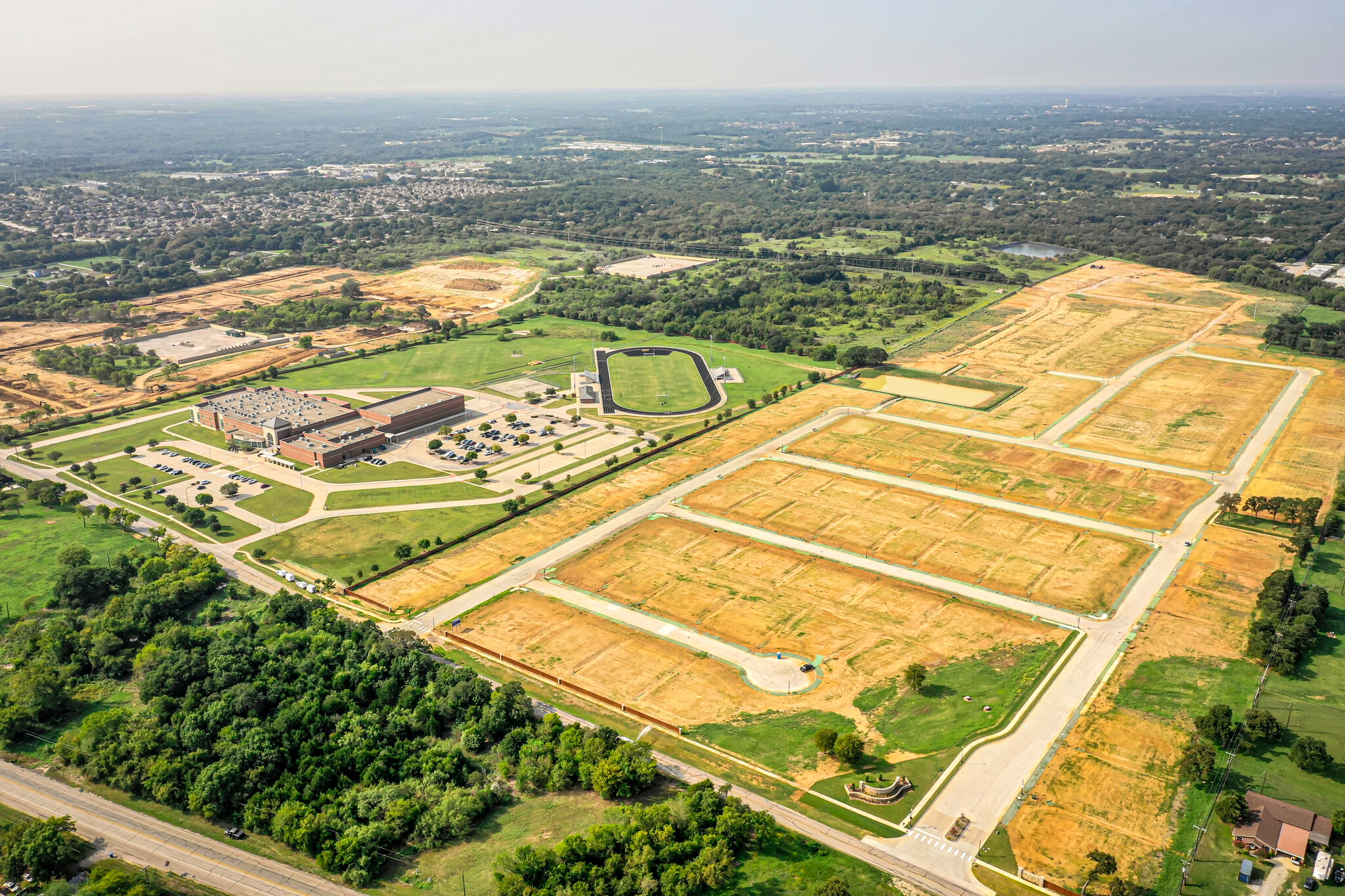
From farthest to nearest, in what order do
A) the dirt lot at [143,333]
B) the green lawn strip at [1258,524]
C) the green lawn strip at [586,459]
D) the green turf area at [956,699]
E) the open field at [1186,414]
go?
the dirt lot at [143,333] < the open field at [1186,414] < the green lawn strip at [586,459] < the green lawn strip at [1258,524] < the green turf area at [956,699]

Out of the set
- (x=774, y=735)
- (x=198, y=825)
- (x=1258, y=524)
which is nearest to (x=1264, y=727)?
(x=774, y=735)

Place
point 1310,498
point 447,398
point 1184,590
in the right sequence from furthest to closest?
point 447,398, point 1310,498, point 1184,590

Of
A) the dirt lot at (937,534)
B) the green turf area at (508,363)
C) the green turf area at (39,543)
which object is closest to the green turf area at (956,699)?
the dirt lot at (937,534)

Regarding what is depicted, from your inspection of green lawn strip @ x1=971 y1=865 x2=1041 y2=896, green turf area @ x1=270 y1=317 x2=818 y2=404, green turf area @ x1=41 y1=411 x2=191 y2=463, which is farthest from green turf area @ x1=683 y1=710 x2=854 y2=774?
green turf area @ x1=41 y1=411 x2=191 y2=463

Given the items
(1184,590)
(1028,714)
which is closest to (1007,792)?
(1028,714)

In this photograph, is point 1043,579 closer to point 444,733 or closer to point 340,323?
point 444,733

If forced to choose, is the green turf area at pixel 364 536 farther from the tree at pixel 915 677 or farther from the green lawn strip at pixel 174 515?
the tree at pixel 915 677

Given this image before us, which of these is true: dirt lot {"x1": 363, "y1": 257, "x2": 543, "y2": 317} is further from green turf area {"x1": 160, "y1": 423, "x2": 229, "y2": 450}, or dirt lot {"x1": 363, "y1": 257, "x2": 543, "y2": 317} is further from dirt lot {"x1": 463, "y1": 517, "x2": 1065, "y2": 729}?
dirt lot {"x1": 463, "y1": 517, "x2": 1065, "y2": 729}
